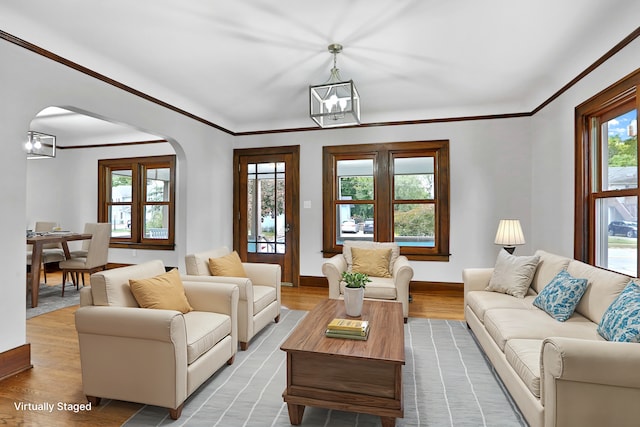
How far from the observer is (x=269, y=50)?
10.5 ft

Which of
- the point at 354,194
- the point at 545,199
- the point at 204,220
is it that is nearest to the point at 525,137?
the point at 545,199

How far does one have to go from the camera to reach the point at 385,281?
12.9 feet

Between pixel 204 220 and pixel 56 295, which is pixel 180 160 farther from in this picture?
pixel 56 295

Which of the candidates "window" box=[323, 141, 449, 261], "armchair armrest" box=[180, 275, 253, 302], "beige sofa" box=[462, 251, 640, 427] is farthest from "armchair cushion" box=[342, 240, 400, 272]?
"armchair armrest" box=[180, 275, 253, 302]

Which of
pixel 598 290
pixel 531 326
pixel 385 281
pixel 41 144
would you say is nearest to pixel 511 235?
pixel 385 281

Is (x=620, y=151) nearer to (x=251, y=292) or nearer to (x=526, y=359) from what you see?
(x=526, y=359)

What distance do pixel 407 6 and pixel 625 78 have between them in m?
1.83

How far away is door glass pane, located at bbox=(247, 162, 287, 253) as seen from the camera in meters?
5.75

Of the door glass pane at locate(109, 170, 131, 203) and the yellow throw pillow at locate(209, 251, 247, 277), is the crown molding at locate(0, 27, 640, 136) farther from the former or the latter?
the door glass pane at locate(109, 170, 131, 203)

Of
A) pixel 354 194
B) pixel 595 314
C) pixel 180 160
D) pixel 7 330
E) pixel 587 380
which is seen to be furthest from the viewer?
pixel 354 194

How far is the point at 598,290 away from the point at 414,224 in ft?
9.49

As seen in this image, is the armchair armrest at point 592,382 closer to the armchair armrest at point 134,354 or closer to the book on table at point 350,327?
the book on table at point 350,327

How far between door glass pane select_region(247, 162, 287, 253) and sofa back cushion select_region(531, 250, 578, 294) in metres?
3.59

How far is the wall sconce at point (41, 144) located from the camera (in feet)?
16.0
